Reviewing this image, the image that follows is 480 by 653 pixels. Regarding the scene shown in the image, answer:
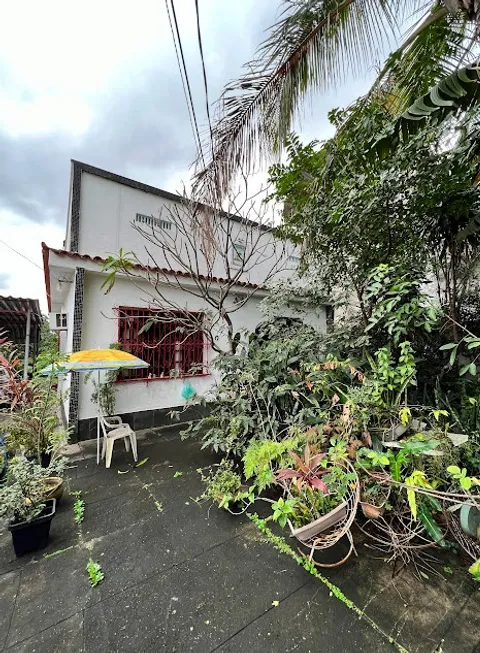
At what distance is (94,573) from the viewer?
79.2 inches

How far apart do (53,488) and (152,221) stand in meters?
6.45

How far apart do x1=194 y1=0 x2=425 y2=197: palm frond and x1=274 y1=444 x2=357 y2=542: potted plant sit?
3.39 meters

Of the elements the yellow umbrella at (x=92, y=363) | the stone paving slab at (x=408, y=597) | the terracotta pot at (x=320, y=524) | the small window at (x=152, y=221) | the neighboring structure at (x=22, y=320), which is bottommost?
the stone paving slab at (x=408, y=597)

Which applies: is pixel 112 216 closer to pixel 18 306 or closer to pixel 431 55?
pixel 18 306

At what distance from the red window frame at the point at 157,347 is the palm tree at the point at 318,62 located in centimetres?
298

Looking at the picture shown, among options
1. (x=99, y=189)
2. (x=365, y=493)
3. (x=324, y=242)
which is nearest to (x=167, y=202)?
(x=99, y=189)

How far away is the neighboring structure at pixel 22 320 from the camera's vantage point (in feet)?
24.1

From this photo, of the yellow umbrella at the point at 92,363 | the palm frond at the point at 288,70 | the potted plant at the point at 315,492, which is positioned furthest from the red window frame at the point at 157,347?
the potted plant at the point at 315,492

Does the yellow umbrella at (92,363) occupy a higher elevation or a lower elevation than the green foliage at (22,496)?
higher

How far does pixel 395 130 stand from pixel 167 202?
6347mm

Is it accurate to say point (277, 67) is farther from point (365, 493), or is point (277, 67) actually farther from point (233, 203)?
point (365, 493)

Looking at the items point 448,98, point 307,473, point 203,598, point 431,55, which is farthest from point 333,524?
point 431,55

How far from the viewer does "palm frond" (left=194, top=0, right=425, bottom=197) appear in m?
2.93

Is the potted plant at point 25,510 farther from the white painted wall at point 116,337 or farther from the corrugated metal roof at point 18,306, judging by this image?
the corrugated metal roof at point 18,306
